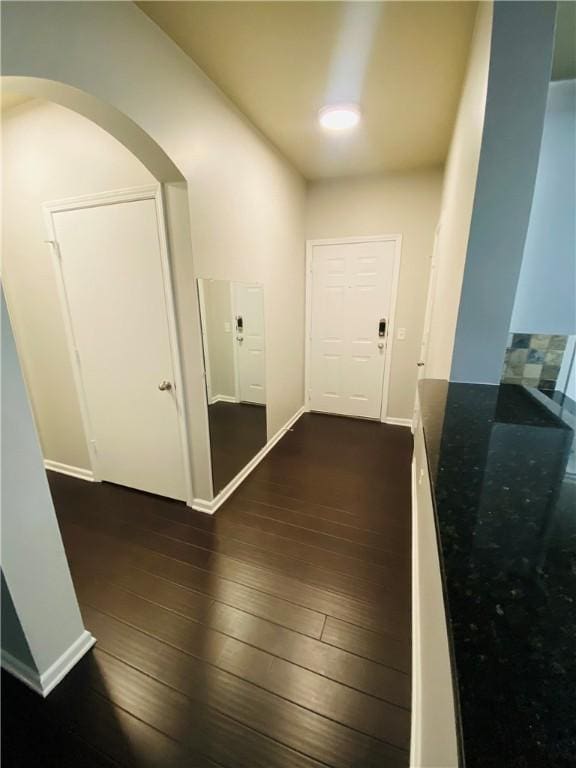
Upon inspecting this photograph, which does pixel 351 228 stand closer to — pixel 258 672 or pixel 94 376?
pixel 94 376

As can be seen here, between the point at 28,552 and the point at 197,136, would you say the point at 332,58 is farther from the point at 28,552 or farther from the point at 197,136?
the point at 28,552

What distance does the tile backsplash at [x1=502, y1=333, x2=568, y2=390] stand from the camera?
61.9 inches

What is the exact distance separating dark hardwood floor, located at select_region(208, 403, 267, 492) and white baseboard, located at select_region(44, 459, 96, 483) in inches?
44.9

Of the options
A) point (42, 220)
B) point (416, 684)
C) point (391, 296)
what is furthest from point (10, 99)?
point (416, 684)

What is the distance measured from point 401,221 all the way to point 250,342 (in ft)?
6.70

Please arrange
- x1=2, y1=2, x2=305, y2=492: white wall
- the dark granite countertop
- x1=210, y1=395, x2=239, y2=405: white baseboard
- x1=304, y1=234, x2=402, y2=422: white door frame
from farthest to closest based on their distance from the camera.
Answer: x1=304, y1=234, x2=402, y2=422: white door frame
x1=210, y1=395, x2=239, y2=405: white baseboard
x1=2, y1=2, x2=305, y2=492: white wall
the dark granite countertop

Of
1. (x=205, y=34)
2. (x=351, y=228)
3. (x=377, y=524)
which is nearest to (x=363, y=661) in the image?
(x=377, y=524)

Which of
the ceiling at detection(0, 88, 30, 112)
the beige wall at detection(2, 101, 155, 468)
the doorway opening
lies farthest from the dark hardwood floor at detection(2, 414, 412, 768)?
the ceiling at detection(0, 88, 30, 112)

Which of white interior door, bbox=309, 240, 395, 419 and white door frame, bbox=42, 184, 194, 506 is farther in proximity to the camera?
white interior door, bbox=309, 240, 395, 419

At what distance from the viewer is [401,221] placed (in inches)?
125

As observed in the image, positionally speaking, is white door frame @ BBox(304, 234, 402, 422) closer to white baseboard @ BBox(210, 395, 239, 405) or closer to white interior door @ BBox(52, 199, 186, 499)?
white baseboard @ BBox(210, 395, 239, 405)

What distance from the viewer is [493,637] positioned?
1.43 ft

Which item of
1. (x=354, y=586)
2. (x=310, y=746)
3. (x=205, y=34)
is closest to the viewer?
(x=310, y=746)

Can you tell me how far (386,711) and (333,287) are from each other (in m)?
3.37
